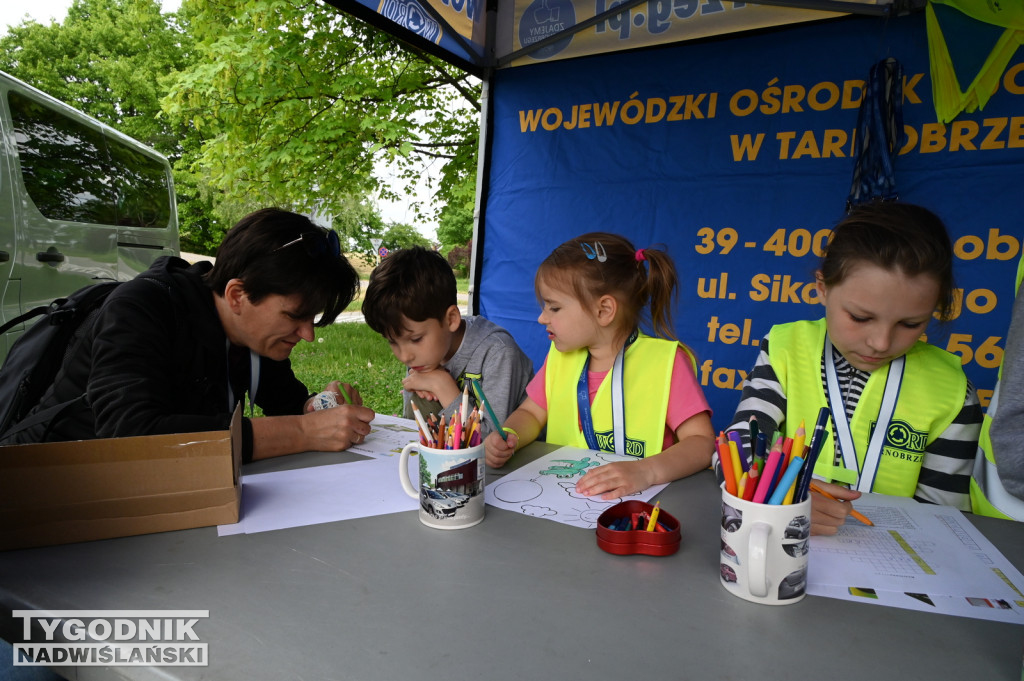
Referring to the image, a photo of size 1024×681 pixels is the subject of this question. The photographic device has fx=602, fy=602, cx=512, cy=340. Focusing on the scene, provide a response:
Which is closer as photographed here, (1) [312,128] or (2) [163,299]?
(2) [163,299]

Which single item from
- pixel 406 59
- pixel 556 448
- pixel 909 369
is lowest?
pixel 556 448

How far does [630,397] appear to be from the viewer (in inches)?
62.2

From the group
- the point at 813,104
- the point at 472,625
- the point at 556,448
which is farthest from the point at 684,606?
the point at 813,104

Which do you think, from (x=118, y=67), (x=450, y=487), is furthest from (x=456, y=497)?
(x=118, y=67)

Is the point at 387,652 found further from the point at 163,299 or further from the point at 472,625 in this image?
the point at 163,299

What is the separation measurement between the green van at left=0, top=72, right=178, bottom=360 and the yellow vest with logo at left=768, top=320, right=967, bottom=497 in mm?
3838

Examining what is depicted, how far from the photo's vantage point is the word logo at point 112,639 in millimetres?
614

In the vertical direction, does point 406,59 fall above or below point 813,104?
above

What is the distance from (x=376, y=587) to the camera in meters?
0.74

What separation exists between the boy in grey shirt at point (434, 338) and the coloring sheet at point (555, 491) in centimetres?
44

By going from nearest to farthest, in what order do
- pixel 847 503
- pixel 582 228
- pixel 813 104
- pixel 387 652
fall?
pixel 387 652 < pixel 847 503 < pixel 813 104 < pixel 582 228

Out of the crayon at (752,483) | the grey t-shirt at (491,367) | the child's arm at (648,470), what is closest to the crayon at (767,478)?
the crayon at (752,483)

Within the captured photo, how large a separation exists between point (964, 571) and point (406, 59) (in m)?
5.43

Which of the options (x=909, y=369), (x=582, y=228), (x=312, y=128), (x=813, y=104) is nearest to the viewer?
(x=909, y=369)
